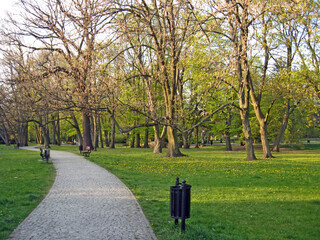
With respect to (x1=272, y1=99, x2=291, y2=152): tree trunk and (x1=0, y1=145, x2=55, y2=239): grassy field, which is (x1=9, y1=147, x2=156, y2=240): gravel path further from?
(x1=272, y1=99, x2=291, y2=152): tree trunk

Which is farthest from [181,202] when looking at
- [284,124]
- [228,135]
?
[228,135]

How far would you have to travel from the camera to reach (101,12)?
543 inches

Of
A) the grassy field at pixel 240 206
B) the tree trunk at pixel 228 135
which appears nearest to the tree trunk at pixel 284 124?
the tree trunk at pixel 228 135

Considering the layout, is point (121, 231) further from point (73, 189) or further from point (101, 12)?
point (101, 12)

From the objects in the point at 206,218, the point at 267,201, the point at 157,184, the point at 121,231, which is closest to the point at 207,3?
the point at 157,184

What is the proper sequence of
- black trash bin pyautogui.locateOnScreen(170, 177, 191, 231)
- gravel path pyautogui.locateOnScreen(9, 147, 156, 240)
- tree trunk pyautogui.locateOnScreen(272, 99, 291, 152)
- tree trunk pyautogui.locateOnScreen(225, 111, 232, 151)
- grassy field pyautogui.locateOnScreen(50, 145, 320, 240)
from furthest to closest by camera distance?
tree trunk pyautogui.locateOnScreen(225, 111, 232, 151) < tree trunk pyautogui.locateOnScreen(272, 99, 291, 152) < grassy field pyautogui.locateOnScreen(50, 145, 320, 240) < gravel path pyautogui.locateOnScreen(9, 147, 156, 240) < black trash bin pyautogui.locateOnScreen(170, 177, 191, 231)

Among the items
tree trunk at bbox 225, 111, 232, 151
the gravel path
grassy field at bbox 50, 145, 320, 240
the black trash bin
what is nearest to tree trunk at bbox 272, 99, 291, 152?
tree trunk at bbox 225, 111, 232, 151

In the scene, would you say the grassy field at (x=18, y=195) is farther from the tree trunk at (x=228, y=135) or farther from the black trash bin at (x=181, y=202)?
the tree trunk at (x=228, y=135)

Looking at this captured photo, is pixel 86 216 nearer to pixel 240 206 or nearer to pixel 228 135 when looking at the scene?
pixel 240 206

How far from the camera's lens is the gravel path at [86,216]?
6180mm

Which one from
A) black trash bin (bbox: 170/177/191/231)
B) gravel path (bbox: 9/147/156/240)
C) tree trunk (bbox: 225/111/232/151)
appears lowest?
gravel path (bbox: 9/147/156/240)

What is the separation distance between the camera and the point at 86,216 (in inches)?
295

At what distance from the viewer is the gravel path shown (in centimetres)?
618

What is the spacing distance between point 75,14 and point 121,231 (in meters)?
10.8
